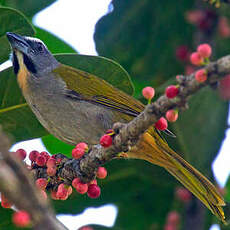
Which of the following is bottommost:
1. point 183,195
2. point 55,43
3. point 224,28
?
point 183,195

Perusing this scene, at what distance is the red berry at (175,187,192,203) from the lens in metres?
3.12

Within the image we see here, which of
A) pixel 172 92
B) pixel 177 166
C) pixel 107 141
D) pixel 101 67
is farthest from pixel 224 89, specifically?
pixel 172 92

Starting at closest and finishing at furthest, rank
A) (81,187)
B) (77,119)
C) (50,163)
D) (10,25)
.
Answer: (81,187)
(50,163)
(10,25)
(77,119)

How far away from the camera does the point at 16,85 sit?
9.33 feet

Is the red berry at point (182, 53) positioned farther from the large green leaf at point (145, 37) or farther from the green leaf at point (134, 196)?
the green leaf at point (134, 196)

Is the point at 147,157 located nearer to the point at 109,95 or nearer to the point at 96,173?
the point at 109,95

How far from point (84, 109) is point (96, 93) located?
206 millimetres

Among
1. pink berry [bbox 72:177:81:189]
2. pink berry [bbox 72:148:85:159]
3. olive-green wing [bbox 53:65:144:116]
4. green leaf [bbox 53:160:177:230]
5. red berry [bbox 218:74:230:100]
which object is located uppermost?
red berry [bbox 218:74:230:100]

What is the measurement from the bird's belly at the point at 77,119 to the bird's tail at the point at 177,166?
0.33 metres

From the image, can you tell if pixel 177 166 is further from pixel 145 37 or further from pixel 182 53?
pixel 145 37

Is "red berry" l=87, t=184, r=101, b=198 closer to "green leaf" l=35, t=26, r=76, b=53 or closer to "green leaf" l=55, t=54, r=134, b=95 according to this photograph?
"green leaf" l=55, t=54, r=134, b=95

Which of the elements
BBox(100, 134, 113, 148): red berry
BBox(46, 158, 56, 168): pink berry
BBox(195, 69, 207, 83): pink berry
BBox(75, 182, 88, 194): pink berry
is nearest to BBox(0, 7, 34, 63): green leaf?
BBox(46, 158, 56, 168): pink berry

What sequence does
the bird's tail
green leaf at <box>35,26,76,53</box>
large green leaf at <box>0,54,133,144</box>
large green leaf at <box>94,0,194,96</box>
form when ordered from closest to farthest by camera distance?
large green leaf at <box>0,54,133,144</box>
the bird's tail
green leaf at <box>35,26,76,53</box>
large green leaf at <box>94,0,194,96</box>

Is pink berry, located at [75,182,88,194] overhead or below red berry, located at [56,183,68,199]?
overhead
